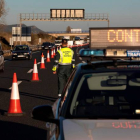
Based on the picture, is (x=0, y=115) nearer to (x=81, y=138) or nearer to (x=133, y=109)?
(x=133, y=109)

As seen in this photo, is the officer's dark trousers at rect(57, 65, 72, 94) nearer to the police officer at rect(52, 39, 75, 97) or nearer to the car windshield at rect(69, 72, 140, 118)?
the police officer at rect(52, 39, 75, 97)

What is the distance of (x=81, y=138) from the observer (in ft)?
12.3

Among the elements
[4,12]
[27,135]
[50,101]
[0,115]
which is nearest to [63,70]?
[50,101]

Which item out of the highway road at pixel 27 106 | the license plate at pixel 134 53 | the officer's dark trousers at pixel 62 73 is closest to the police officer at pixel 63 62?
the officer's dark trousers at pixel 62 73

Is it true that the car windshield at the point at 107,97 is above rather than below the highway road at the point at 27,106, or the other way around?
above

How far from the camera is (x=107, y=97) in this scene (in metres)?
5.20

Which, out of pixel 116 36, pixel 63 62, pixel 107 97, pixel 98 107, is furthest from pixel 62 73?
pixel 98 107

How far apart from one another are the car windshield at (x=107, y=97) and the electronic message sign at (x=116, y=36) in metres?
3.95

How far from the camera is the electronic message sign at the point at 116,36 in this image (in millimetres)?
9391

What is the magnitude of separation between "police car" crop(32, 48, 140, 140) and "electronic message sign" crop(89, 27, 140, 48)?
397 cm

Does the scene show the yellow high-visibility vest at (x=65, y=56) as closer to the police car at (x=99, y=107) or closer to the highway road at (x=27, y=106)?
the highway road at (x=27, y=106)

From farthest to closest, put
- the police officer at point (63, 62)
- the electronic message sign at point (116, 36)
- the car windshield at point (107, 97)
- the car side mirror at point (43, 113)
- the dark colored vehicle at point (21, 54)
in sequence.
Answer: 1. the dark colored vehicle at point (21, 54)
2. the police officer at point (63, 62)
3. the electronic message sign at point (116, 36)
4. the car windshield at point (107, 97)
5. the car side mirror at point (43, 113)

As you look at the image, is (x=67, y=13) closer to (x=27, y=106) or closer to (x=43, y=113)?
(x=27, y=106)

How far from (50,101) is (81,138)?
913 centimetres
